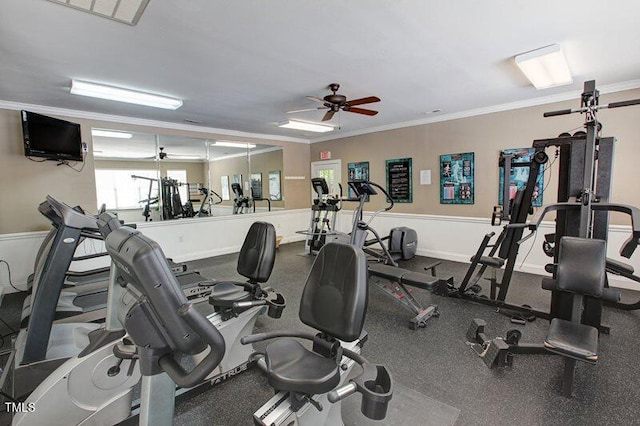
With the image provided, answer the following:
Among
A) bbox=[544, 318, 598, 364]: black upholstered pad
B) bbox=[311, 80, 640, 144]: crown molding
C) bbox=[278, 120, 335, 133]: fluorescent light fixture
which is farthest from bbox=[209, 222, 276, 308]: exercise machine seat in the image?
bbox=[311, 80, 640, 144]: crown molding

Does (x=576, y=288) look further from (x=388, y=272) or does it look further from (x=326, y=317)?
(x=326, y=317)

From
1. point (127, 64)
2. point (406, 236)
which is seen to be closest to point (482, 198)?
point (406, 236)

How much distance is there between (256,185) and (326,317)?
226 inches

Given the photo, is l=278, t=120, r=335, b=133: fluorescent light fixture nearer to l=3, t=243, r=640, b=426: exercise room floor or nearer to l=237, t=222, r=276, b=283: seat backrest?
l=237, t=222, r=276, b=283: seat backrest

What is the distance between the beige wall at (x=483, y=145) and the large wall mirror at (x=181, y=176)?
2017mm

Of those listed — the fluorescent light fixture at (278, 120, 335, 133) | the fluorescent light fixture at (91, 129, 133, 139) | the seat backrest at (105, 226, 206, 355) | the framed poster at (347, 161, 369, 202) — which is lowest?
the seat backrest at (105, 226, 206, 355)

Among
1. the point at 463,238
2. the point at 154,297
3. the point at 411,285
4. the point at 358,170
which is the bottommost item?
the point at 411,285

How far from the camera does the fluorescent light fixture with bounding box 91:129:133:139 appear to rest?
4.66 meters

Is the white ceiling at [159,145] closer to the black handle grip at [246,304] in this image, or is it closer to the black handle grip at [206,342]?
the black handle grip at [246,304]

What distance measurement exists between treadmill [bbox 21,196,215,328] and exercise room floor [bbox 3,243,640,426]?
0.89m

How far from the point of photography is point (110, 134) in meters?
4.85

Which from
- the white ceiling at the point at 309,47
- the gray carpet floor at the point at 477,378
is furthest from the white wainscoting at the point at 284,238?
the white ceiling at the point at 309,47

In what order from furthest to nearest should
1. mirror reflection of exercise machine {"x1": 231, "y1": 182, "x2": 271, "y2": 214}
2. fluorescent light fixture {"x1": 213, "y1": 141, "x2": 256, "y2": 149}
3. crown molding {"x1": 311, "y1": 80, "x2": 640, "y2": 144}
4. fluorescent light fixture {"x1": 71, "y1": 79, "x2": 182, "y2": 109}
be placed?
mirror reflection of exercise machine {"x1": 231, "y1": 182, "x2": 271, "y2": 214}, fluorescent light fixture {"x1": 213, "y1": 141, "x2": 256, "y2": 149}, crown molding {"x1": 311, "y1": 80, "x2": 640, "y2": 144}, fluorescent light fixture {"x1": 71, "y1": 79, "x2": 182, "y2": 109}

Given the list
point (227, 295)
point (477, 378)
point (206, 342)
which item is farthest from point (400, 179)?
point (206, 342)
